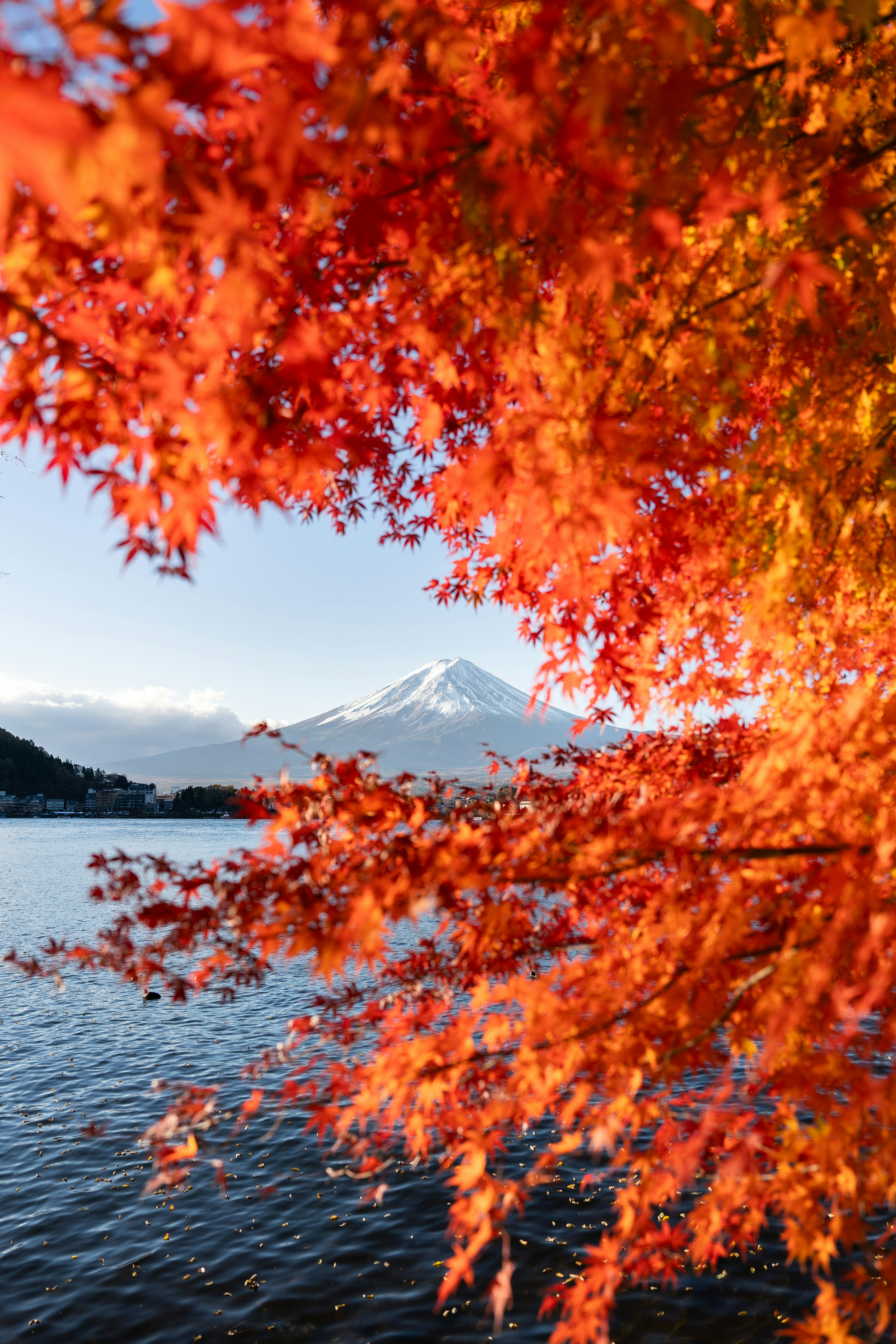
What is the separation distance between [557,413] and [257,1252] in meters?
9.50

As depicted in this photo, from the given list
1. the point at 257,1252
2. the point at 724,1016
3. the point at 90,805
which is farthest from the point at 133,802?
the point at 724,1016

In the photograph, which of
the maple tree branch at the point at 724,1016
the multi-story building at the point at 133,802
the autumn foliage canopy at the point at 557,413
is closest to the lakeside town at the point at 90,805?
the multi-story building at the point at 133,802

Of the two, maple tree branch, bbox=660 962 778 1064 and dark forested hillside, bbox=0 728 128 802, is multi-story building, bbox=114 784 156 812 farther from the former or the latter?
maple tree branch, bbox=660 962 778 1064

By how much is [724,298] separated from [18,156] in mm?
2637

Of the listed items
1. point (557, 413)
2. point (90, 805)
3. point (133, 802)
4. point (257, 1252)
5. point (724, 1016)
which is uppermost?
point (557, 413)

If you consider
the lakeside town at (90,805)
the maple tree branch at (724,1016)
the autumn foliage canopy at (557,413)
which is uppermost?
the autumn foliage canopy at (557,413)

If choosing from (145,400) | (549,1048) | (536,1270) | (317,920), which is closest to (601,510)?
(145,400)

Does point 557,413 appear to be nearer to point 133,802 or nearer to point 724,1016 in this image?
point 724,1016

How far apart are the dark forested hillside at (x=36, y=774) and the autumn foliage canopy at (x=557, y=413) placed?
171 meters

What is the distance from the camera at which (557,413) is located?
2770 millimetres

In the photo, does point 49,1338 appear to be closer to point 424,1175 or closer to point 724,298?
point 424,1175

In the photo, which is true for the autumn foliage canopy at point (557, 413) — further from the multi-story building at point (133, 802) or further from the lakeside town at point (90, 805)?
the multi-story building at point (133, 802)

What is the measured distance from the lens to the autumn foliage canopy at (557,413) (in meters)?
2.08

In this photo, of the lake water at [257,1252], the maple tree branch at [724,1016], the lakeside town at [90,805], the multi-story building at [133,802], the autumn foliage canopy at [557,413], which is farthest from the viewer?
the multi-story building at [133,802]
